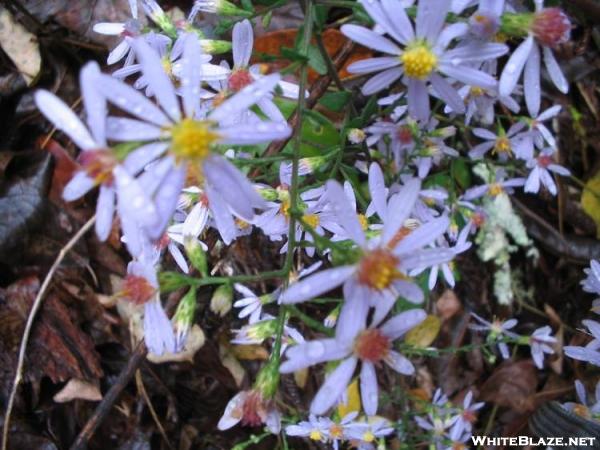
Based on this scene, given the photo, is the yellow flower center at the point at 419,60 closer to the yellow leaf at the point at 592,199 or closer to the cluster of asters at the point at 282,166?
the cluster of asters at the point at 282,166

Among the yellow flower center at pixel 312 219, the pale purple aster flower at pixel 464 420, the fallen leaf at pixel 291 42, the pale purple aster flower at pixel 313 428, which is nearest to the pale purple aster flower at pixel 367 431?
the pale purple aster flower at pixel 313 428

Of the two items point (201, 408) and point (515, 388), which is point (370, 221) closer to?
point (201, 408)

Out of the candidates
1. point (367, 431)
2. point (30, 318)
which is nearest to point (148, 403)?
point (30, 318)

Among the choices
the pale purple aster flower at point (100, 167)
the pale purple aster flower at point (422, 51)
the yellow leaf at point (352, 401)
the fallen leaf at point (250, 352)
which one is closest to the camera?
the pale purple aster flower at point (100, 167)

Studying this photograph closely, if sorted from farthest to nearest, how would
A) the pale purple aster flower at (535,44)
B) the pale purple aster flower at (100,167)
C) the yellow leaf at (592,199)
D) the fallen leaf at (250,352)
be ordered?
the yellow leaf at (592,199) < the fallen leaf at (250,352) < the pale purple aster flower at (535,44) < the pale purple aster flower at (100,167)

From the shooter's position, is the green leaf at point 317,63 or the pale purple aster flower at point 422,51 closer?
the pale purple aster flower at point 422,51

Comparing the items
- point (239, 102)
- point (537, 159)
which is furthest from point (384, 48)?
point (537, 159)
